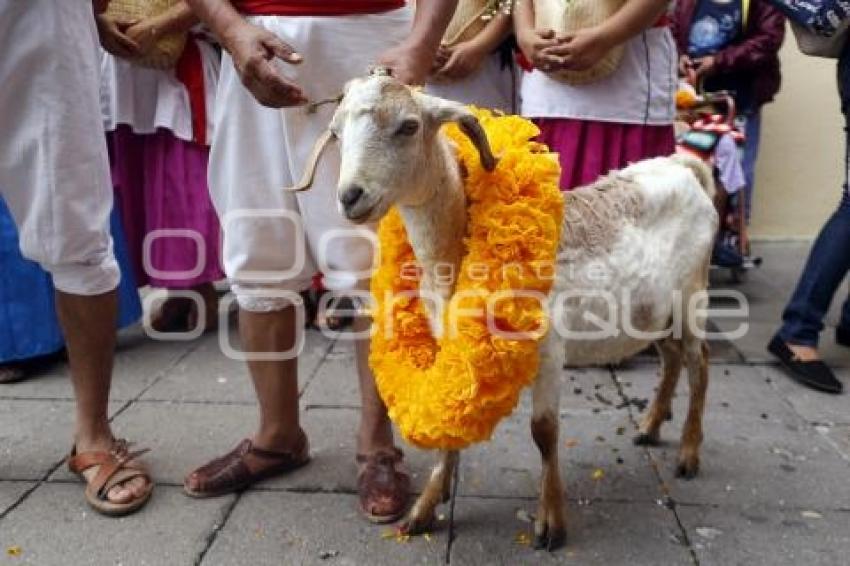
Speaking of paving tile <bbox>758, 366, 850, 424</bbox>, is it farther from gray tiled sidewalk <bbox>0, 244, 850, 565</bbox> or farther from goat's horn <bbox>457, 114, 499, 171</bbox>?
goat's horn <bbox>457, 114, 499, 171</bbox>

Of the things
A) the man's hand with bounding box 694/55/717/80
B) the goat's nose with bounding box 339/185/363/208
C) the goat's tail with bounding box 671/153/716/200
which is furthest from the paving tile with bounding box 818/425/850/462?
the man's hand with bounding box 694/55/717/80

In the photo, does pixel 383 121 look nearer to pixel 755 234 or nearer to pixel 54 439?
pixel 54 439

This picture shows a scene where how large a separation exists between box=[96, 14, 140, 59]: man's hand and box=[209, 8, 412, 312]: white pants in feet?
2.88

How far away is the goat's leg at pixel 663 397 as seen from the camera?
3193 mm

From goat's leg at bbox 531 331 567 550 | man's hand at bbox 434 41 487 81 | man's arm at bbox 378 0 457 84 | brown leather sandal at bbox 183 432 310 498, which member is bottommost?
brown leather sandal at bbox 183 432 310 498

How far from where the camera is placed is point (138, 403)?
3.70 metres

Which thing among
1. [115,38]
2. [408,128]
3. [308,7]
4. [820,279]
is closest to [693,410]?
[820,279]

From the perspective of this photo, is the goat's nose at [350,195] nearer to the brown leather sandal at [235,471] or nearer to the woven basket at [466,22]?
the brown leather sandal at [235,471]

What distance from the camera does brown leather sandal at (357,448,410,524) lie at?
267 centimetres

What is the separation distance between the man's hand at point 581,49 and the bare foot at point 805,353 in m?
1.85

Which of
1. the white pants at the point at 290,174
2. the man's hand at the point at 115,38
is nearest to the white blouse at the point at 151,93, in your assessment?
the man's hand at the point at 115,38

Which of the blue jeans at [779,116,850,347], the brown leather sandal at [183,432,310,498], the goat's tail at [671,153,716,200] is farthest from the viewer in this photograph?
the blue jeans at [779,116,850,347]

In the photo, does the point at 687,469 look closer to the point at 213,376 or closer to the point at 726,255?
the point at 213,376

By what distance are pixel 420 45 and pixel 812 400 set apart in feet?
8.49
